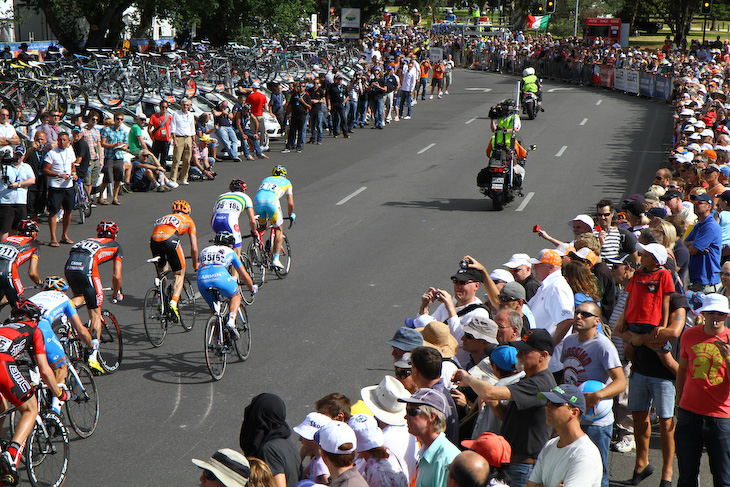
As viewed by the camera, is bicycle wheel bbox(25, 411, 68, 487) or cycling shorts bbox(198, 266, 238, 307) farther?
cycling shorts bbox(198, 266, 238, 307)

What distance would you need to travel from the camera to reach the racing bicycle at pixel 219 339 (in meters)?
9.23

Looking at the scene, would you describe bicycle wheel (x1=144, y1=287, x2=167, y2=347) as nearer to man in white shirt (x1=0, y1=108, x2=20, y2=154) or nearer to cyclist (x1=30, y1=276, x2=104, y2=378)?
cyclist (x1=30, y1=276, x2=104, y2=378)

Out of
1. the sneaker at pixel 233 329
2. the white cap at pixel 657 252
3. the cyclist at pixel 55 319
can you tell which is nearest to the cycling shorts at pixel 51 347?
the cyclist at pixel 55 319

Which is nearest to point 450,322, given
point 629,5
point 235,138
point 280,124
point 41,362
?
point 41,362

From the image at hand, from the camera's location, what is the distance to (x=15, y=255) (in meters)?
9.70

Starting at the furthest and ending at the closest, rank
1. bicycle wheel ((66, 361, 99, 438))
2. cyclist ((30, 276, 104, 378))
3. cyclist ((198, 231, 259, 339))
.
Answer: cyclist ((198, 231, 259, 339)), bicycle wheel ((66, 361, 99, 438)), cyclist ((30, 276, 104, 378))

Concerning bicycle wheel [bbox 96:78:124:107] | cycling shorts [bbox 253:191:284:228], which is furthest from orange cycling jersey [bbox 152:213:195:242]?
bicycle wheel [bbox 96:78:124:107]

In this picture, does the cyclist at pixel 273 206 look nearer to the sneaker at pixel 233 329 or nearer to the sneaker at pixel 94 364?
the sneaker at pixel 233 329

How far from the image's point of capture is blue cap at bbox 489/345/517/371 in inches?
229

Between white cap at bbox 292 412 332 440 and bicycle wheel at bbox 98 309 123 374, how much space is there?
4623 mm

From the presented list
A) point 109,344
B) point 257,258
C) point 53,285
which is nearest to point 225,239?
point 109,344

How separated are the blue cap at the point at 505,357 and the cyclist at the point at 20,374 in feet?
12.3

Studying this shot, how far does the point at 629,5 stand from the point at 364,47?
39266 millimetres

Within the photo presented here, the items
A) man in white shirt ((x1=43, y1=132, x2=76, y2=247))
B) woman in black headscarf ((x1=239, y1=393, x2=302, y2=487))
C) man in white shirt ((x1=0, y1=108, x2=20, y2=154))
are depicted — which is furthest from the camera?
man in white shirt ((x1=0, y1=108, x2=20, y2=154))
